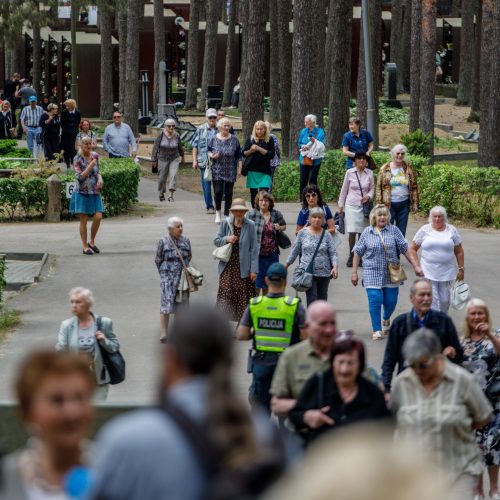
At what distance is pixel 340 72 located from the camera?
3350 centimetres

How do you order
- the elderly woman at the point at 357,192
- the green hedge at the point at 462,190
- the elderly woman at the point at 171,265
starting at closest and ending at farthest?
the elderly woman at the point at 171,265
the elderly woman at the point at 357,192
the green hedge at the point at 462,190

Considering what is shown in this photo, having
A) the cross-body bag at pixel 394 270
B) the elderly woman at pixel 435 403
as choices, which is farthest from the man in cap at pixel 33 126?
the elderly woman at pixel 435 403

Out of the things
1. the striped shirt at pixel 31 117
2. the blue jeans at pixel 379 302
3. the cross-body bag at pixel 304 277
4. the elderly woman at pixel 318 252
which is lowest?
the blue jeans at pixel 379 302

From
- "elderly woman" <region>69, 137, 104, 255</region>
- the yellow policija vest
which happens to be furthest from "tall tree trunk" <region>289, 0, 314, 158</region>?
the yellow policija vest

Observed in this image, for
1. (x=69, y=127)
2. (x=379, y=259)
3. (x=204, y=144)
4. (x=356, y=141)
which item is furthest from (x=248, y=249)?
(x=69, y=127)

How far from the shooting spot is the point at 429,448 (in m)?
7.35

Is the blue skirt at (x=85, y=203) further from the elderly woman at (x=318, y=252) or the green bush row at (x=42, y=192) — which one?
the elderly woman at (x=318, y=252)

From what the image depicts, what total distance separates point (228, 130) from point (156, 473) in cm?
1844

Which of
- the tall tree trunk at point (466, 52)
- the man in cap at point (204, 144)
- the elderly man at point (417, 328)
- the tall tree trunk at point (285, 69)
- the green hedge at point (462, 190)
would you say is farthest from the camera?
the tall tree trunk at point (466, 52)

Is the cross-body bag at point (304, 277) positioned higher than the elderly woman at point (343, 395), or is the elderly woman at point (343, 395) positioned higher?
the elderly woman at point (343, 395)

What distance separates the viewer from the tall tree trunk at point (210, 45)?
54.5 metres

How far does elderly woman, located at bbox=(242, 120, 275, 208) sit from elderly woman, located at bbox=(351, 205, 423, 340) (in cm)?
653

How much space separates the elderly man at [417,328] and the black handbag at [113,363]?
1885 mm

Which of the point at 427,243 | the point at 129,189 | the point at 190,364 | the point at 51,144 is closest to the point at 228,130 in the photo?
the point at 129,189
